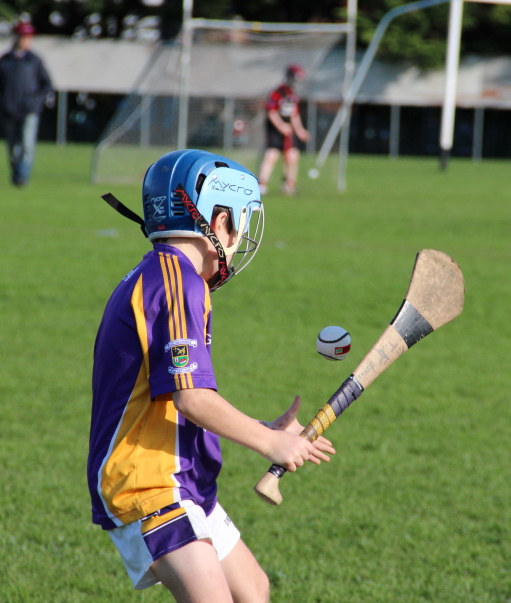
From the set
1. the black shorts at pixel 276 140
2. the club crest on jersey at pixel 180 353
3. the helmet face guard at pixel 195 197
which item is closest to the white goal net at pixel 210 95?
the black shorts at pixel 276 140

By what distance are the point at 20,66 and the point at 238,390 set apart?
36.8 ft

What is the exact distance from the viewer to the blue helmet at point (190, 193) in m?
2.29

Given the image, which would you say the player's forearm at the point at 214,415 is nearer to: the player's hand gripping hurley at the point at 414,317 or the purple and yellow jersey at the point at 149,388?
the purple and yellow jersey at the point at 149,388

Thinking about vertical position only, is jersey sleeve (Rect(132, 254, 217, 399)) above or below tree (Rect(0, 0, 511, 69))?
above

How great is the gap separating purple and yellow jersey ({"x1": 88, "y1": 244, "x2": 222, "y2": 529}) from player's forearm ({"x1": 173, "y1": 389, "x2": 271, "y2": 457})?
3 cm

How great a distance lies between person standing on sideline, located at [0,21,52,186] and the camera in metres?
14.7

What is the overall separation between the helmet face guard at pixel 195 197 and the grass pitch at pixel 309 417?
4.97 ft

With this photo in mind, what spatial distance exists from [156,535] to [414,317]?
1.05 metres

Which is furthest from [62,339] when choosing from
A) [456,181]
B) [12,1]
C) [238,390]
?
[12,1]

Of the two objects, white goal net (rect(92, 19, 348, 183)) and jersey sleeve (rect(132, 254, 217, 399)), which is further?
white goal net (rect(92, 19, 348, 183))

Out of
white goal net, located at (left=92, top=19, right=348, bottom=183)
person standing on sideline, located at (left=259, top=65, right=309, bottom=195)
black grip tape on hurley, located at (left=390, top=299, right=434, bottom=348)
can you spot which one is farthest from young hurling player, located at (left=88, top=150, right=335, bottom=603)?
white goal net, located at (left=92, top=19, right=348, bottom=183)

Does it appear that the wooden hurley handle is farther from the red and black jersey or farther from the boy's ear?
the red and black jersey

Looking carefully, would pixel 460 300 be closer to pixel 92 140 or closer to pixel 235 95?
pixel 235 95

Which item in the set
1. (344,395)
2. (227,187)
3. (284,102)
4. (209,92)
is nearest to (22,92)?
(284,102)
